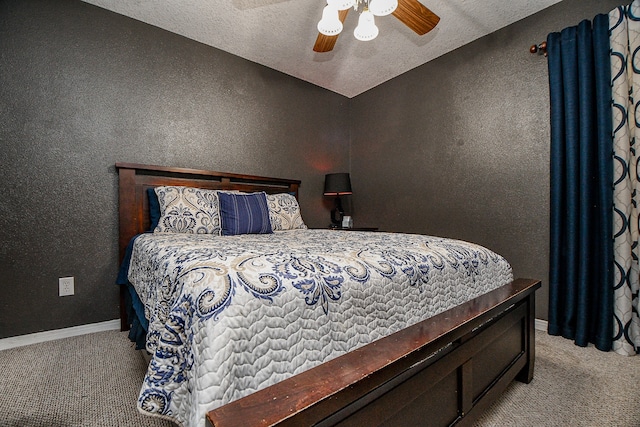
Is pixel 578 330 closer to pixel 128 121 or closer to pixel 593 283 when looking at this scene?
pixel 593 283

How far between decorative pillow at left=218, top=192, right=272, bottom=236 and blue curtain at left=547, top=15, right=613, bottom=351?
2198 mm

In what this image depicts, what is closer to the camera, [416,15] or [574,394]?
[574,394]

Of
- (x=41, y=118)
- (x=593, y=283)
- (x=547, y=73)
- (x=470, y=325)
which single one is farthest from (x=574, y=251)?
(x=41, y=118)

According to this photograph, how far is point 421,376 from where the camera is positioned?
→ 875 millimetres

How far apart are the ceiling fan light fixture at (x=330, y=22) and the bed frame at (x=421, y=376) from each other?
171cm

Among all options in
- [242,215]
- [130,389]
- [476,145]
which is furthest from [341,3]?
[130,389]

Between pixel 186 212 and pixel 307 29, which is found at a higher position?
pixel 307 29

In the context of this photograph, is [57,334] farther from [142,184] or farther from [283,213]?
[283,213]

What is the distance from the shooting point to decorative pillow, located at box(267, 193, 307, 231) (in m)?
2.72

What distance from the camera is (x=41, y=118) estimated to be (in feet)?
6.66

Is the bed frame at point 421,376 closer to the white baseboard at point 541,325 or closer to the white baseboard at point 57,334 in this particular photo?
the white baseboard at point 541,325

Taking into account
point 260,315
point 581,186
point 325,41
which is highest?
point 325,41

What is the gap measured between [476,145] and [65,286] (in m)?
3.54

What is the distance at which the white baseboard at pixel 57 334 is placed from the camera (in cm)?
192
